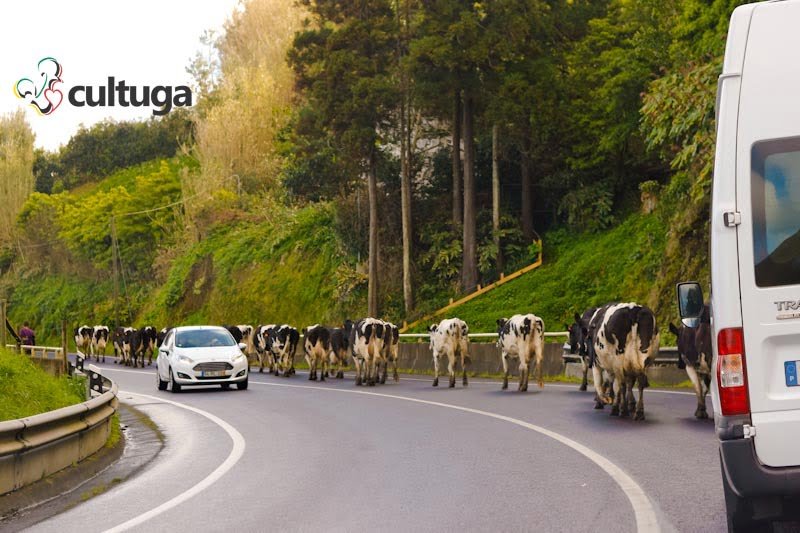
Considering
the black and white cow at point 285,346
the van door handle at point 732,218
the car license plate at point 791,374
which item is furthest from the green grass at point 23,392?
the black and white cow at point 285,346

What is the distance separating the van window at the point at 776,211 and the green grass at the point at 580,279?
113ft

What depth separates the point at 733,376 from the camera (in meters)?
7.14

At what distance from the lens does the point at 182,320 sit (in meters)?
74.9

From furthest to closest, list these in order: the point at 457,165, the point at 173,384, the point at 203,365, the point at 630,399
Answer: the point at 457,165
the point at 173,384
the point at 203,365
the point at 630,399

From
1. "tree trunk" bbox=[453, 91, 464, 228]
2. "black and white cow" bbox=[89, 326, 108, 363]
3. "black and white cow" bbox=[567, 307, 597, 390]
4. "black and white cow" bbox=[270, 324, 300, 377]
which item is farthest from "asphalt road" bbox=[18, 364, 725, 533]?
"black and white cow" bbox=[89, 326, 108, 363]

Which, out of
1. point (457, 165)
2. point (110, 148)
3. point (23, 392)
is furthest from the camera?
point (110, 148)

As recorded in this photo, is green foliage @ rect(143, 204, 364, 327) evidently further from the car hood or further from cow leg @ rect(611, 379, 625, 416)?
cow leg @ rect(611, 379, 625, 416)

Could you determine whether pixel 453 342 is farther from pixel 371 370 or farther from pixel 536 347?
pixel 536 347

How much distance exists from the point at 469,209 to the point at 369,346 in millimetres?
19333

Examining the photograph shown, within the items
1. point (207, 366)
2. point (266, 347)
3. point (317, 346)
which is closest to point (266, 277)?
point (266, 347)

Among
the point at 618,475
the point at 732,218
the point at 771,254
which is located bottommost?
the point at 618,475

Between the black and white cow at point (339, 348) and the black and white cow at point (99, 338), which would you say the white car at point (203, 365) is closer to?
the black and white cow at point (339, 348)

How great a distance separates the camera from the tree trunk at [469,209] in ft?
159

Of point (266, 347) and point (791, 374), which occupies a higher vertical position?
point (791, 374)
